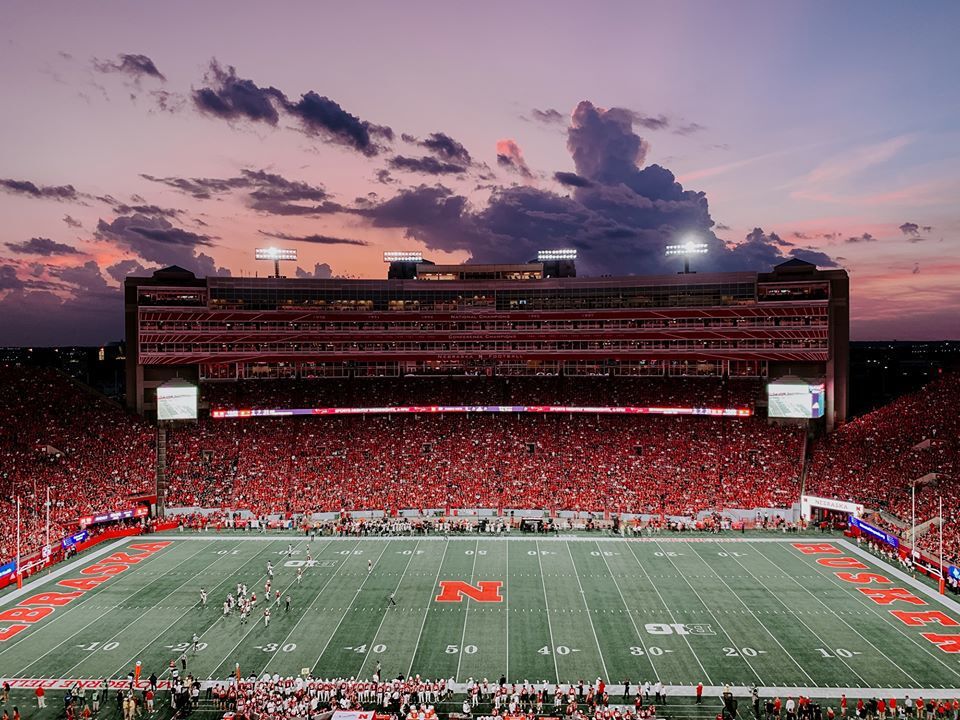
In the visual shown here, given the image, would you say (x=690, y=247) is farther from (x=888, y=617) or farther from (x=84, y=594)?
(x=84, y=594)

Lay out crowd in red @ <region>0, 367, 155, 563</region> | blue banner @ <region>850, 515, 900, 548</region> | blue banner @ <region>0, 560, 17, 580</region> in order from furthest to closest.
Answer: crowd in red @ <region>0, 367, 155, 563</region>, blue banner @ <region>850, 515, 900, 548</region>, blue banner @ <region>0, 560, 17, 580</region>

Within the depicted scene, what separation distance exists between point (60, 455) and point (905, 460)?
2208 inches

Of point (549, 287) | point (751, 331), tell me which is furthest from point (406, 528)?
point (751, 331)

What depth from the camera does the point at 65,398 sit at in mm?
51906

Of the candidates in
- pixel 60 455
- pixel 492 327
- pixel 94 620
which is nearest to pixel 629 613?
pixel 94 620

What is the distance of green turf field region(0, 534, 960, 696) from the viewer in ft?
78.8

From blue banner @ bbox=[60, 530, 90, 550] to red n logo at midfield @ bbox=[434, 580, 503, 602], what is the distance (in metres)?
22.1

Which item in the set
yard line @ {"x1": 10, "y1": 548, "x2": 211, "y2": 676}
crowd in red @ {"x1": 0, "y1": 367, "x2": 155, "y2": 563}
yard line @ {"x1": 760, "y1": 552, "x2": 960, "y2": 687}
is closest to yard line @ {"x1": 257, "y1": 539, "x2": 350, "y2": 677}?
yard line @ {"x1": 10, "y1": 548, "x2": 211, "y2": 676}

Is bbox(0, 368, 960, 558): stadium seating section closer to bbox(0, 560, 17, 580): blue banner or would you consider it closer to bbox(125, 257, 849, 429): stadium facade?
bbox(0, 560, 17, 580): blue banner

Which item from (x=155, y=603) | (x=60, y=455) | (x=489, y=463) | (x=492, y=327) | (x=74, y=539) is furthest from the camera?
(x=492, y=327)

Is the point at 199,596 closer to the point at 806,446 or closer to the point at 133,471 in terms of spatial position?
the point at 133,471

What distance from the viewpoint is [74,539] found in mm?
38000

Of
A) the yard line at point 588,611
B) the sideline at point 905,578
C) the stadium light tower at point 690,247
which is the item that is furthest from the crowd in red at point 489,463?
the stadium light tower at point 690,247

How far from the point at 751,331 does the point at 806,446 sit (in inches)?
427
